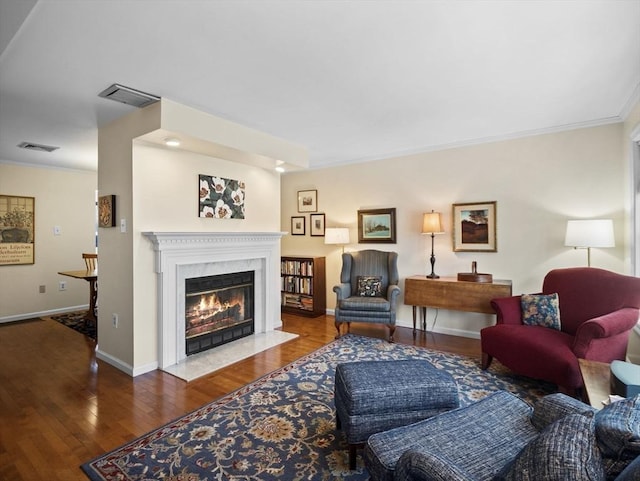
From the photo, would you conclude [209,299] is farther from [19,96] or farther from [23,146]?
[23,146]

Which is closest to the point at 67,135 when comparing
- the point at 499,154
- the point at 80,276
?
the point at 80,276

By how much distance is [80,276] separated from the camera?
431 cm

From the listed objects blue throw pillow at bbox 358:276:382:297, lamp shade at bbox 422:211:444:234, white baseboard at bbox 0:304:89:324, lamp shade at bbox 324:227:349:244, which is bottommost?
white baseboard at bbox 0:304:89:324

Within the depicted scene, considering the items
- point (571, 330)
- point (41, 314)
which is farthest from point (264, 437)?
point (41, 314)

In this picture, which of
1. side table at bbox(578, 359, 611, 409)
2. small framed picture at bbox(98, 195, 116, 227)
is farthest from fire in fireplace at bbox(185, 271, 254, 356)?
side table at bbox(578, 359, 611, 409)

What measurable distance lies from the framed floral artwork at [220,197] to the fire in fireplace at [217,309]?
72 centimetres

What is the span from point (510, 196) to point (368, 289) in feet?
6.57

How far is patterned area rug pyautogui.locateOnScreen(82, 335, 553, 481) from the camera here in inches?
70.7

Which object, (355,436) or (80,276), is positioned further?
(80,276)

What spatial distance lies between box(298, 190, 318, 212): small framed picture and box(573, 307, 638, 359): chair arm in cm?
384

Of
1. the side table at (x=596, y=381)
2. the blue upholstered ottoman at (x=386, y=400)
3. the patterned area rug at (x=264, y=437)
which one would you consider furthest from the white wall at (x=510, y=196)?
the blue upholstered ottoman at (x=386, y=400)

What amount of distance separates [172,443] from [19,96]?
114 inches

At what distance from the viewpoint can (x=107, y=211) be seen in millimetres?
3283

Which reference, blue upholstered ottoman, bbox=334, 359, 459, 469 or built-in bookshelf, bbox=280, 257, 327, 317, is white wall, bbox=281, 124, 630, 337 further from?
blue upholstered ottoman, bbox=334, 359, 459, 469
